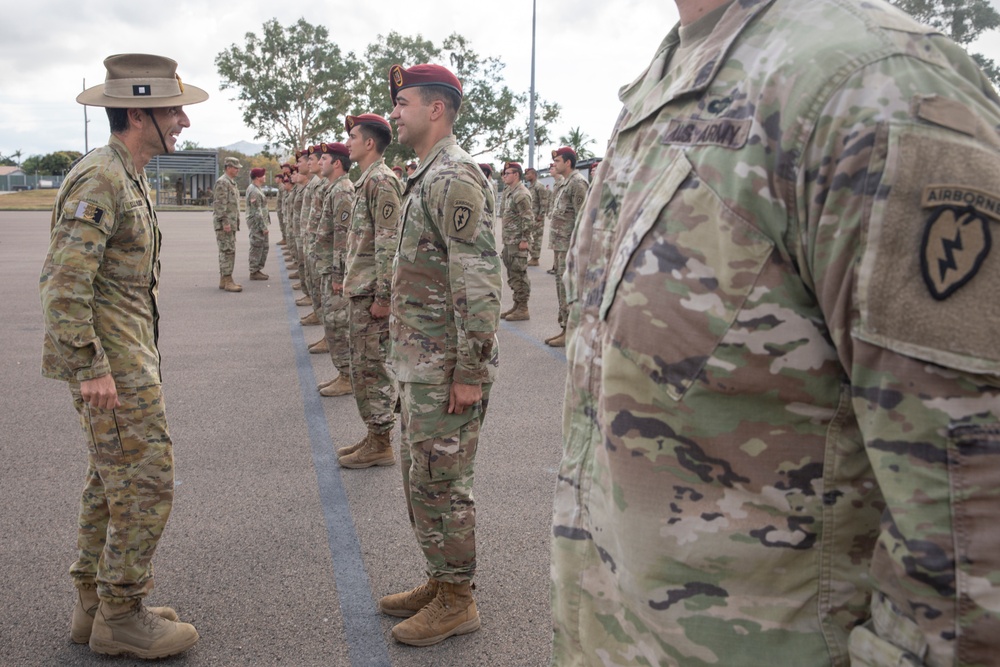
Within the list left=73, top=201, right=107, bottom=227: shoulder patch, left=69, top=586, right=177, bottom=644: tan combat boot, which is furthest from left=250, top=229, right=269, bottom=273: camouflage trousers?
left=73, top=201, right=107, bottom=227: shoulder patch

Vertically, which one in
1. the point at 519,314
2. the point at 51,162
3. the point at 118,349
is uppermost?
the point at 51,162

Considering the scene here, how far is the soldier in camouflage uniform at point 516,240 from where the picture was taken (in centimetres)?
1082

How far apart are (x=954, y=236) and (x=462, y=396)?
2.32m

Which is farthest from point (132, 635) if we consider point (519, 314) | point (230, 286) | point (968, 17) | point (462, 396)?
point (968, 17)

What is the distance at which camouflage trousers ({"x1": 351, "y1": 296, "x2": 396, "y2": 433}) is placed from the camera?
5105 millimetres

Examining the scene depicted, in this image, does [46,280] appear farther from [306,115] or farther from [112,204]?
[306,115]

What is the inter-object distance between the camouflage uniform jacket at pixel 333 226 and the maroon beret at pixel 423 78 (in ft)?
11.2

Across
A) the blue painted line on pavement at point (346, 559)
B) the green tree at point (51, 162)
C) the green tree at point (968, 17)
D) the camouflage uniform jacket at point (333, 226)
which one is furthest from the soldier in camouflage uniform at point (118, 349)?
the green tree at point (51, 162)

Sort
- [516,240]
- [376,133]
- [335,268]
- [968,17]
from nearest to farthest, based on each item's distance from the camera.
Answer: [376,133]
[335,268]
[516,240]
[968,17]

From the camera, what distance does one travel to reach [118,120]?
2.95 m

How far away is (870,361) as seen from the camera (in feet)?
2.98

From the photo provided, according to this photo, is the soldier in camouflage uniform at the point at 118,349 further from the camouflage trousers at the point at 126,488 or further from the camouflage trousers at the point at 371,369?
the camouflage trousers at the point at 371,369

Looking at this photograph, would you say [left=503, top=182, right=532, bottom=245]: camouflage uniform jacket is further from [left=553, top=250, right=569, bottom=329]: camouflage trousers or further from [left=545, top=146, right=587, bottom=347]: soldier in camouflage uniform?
[left=553, top=250, right=569, bottom=329]: camouflage trousers

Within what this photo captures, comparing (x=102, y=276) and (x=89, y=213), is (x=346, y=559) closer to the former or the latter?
(x=102, y=276)
